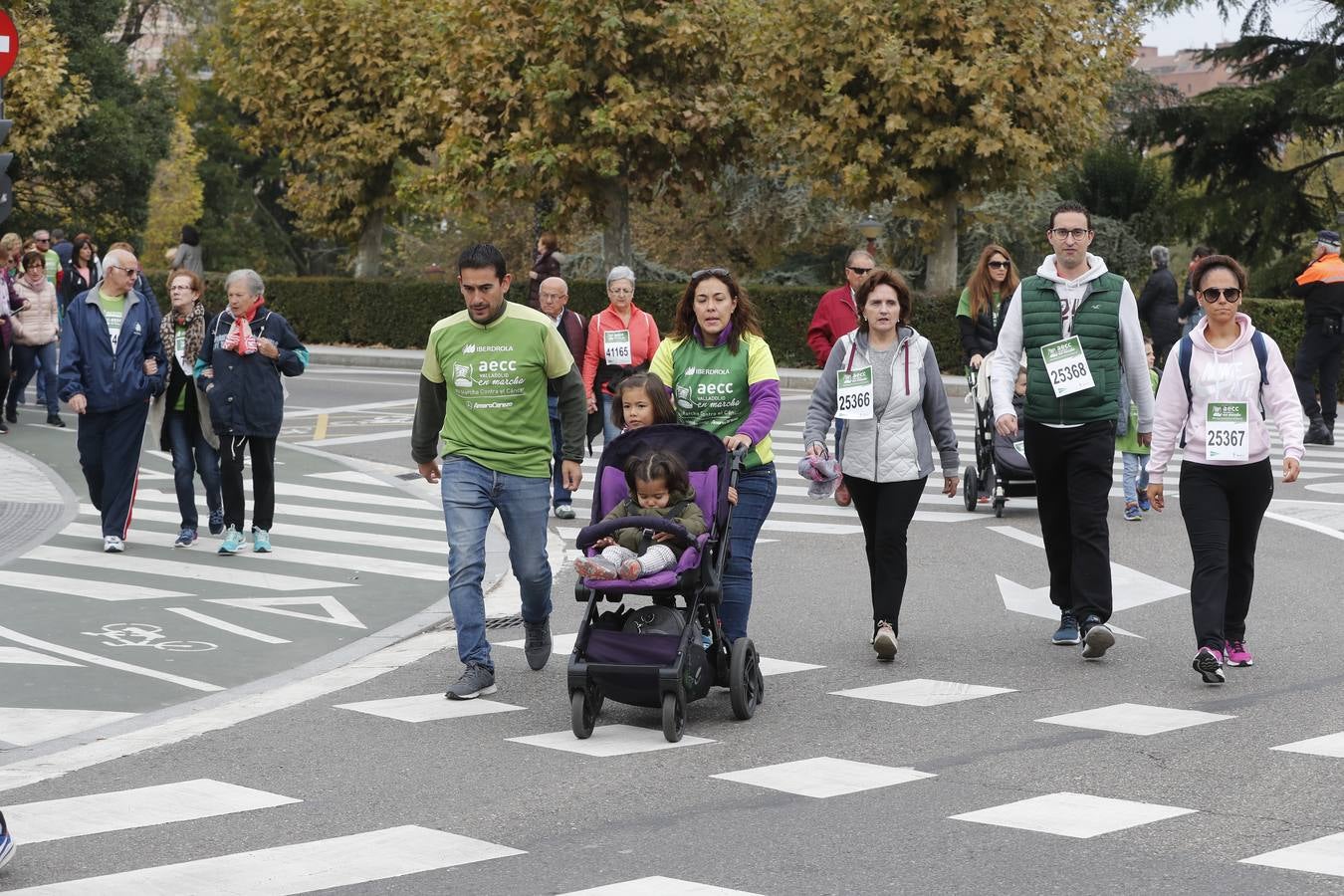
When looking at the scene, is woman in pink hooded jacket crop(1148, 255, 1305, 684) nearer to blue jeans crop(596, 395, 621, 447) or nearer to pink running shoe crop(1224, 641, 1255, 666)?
pink running shoe crop(1224, 641, 1255, 666)

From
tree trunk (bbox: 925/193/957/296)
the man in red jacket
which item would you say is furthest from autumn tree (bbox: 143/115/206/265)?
the man in red jacket

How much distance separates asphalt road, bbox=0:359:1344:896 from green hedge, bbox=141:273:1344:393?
68.0 feet

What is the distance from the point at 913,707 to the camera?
8023 mm

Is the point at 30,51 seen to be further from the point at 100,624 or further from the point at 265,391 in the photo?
the point at 100,624

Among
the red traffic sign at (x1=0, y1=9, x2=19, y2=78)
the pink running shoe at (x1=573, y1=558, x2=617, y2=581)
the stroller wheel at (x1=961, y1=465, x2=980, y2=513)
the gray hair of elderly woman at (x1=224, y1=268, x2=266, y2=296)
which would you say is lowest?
the stroller wheel at (x1=961, y1=465, x2=980, y2=513)

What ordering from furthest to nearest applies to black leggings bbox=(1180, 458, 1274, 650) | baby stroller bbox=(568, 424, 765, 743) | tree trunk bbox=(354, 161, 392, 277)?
tree trunk bbox=(354, 161, 392, 277) → black leggings bbox=(1180, 458, 1274, 650) → baby stroller bbox=(568, 424, 765, 743)

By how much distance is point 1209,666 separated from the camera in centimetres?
835

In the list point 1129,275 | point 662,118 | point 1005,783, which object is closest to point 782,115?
point 662,118

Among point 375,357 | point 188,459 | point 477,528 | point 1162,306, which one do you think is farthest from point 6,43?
point 375,357

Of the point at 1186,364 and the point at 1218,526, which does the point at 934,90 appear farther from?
the point at 1218,526

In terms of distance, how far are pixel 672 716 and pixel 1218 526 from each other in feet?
9.03

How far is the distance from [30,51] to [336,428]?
11.8 m

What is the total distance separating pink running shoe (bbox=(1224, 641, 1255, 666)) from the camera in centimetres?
885

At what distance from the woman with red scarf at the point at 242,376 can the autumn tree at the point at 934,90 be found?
774 inches
